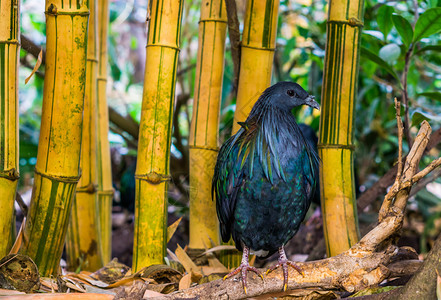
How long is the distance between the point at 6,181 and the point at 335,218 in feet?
4.34

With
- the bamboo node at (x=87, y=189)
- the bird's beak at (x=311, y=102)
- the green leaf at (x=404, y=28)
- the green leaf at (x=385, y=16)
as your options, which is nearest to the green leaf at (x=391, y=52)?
the green leaf at (x=404, y=28)

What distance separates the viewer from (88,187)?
7.59 feet

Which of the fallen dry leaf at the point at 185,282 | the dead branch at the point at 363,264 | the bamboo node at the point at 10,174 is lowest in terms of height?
the fallen dry leaf at the point at 185,282

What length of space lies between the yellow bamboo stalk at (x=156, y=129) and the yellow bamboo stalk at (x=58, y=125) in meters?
0.26

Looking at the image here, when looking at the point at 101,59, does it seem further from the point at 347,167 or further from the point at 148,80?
the point at 347,167

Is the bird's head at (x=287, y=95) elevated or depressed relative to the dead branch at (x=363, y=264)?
elevated

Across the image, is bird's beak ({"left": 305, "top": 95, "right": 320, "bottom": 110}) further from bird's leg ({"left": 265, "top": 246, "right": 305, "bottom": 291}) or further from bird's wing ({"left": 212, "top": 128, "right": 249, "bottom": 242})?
bird's leg ({"left": 265, "top": 246, "right": 305, "bottom": 291})

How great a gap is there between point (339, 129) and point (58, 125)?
1.13 m

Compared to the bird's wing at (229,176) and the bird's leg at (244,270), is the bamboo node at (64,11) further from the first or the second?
the bird's leg at (244,270)

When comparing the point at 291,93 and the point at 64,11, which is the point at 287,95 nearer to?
the point at 291,93

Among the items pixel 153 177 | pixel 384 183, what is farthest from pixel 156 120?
pixel 384 183

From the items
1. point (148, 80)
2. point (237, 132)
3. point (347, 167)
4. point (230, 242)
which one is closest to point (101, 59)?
point (148, 80)

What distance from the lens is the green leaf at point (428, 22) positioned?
210 cm

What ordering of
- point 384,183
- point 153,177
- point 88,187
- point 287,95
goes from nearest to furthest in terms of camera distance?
point 153,177
point 287,95
point 88,187
point 384,183
